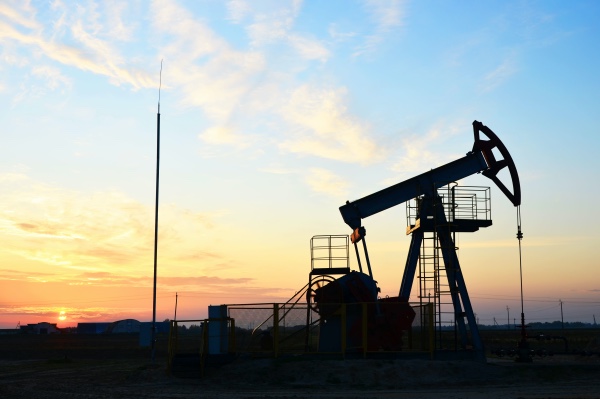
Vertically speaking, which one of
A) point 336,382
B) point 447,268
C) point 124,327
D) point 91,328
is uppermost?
point 447,268

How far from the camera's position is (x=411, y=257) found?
82.7ft

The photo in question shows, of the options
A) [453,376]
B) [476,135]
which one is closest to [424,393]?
[453,376]

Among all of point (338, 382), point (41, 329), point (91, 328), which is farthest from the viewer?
point (91, 328)

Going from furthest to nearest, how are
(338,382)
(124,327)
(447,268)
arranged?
(124,327)
(447,268)
(338,382)

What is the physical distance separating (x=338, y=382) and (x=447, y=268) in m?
6.48

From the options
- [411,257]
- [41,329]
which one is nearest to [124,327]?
[41,329]

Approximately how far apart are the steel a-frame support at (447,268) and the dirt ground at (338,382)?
2202 millimetres

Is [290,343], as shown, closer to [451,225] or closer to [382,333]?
[382,333]

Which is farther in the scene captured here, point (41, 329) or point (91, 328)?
point (91, 328)

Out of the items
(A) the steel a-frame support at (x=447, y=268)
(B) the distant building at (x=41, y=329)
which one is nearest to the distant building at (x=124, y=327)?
(B) the distant building at (x=41, y=329)

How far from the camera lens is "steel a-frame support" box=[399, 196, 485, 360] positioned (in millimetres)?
24469

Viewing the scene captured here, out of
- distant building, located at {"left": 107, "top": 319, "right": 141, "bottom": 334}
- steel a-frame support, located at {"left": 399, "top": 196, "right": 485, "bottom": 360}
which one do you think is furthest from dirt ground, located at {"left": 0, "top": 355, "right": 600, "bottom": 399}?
distant building, located at {"left": 107, "top": 319, "right": 141, "bottom": 334}

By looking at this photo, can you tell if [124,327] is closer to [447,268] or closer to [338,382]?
[447,268]

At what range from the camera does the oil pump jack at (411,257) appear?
2312 cm
